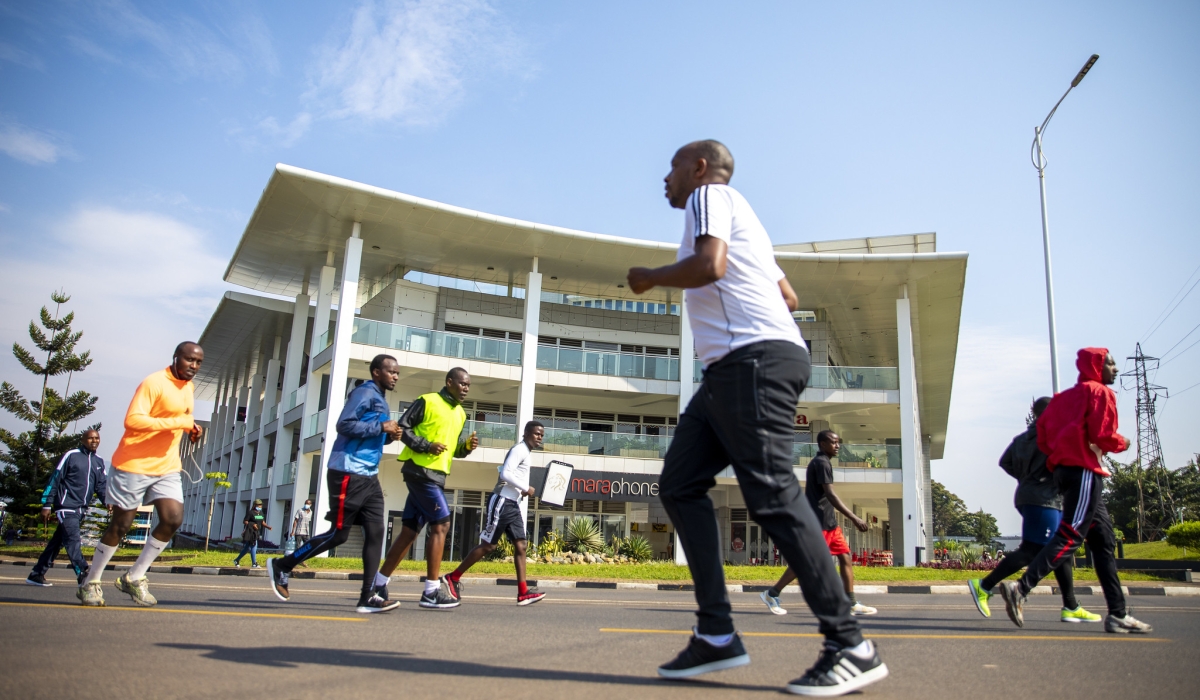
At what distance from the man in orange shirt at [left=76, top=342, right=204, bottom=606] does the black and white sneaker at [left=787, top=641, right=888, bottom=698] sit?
438cm

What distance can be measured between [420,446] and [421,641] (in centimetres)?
269

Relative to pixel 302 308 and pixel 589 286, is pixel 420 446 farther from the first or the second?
pixel 302 308

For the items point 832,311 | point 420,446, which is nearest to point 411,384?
point 832,311

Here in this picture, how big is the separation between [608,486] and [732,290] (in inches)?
1035

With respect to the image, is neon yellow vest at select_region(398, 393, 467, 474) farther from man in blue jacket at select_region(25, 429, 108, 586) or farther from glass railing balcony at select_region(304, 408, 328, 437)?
glass railing balcony at select_region(304, 408, 328, 437)

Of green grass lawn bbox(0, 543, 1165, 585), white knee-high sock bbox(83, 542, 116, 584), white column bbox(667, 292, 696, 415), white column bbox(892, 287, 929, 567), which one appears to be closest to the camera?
white knee-high sock bbox(83, 542, 116, 584)

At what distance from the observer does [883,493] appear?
100 ft

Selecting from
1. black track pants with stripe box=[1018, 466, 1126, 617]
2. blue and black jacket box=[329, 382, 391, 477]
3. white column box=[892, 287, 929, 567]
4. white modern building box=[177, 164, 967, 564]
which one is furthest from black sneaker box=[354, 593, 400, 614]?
white column box=[892, 287, 929, 567]

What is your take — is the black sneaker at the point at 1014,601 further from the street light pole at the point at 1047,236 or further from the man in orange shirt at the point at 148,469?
the street light pole at the point at 1047,236

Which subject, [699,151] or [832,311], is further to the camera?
Result: [832,311]

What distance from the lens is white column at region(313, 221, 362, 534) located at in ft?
84.7

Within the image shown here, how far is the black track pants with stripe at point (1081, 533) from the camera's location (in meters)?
5.54

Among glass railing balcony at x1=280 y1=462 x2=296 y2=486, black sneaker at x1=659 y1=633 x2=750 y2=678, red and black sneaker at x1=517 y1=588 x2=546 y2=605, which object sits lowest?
red and black sneaker at x1=517 y1=588 x2=546 y2=605

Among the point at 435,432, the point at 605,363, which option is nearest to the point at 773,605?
the point at 435,432
